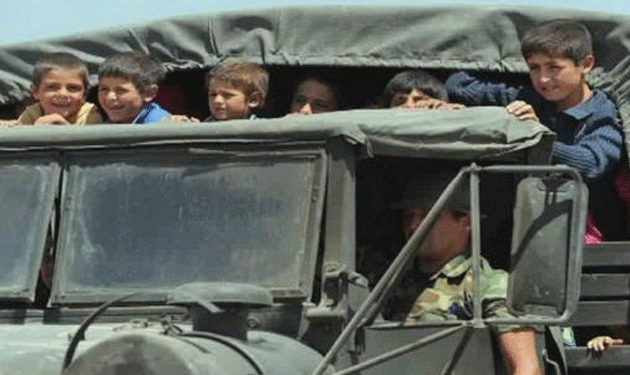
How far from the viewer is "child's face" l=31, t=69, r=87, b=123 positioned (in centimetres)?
712

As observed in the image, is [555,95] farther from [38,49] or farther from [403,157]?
[38,49]

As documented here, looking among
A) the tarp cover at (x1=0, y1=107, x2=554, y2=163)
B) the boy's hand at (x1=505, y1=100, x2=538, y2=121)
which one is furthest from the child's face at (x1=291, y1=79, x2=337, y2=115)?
the tarp cover at (x1=0, y1=107, x2=554, y2=163)

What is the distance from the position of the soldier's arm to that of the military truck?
60 millimetres

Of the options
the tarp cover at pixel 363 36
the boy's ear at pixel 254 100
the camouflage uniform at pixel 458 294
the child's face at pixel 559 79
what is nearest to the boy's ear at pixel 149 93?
the tarp cover at pixel 363 36

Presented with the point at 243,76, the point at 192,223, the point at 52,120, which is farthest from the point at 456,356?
the point at 52,120

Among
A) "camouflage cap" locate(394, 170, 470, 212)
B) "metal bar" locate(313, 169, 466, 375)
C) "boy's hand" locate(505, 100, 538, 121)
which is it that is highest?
"boy's hand" locate(505, 100, 538, 121)

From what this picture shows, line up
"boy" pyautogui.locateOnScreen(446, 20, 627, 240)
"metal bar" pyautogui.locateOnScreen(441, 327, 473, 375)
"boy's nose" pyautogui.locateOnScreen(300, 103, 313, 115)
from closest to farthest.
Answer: "metal bar" pyautogui.locateOnScreen(441, 327, 473, 375), "boy" pyautogui.locateOnScreen(446, 20, 627, 240), "boy's nose" pyautogui.locateOnScreen(300, 103, 313, 115)

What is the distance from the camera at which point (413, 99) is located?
689 cm

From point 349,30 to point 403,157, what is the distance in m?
1.35

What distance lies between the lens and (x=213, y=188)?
5.69 m

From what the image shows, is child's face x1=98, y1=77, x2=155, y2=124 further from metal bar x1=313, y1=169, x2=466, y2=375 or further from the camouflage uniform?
metal bar x1=313, y1=169, x2=466, y2=375

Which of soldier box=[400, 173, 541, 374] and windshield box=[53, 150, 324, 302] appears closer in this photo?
windshield box=[53, 150, 324, 302]

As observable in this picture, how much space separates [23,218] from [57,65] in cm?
140

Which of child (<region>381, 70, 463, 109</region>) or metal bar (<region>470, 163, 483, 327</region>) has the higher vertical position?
child (<region>381, 70, 463, 109</region>)
